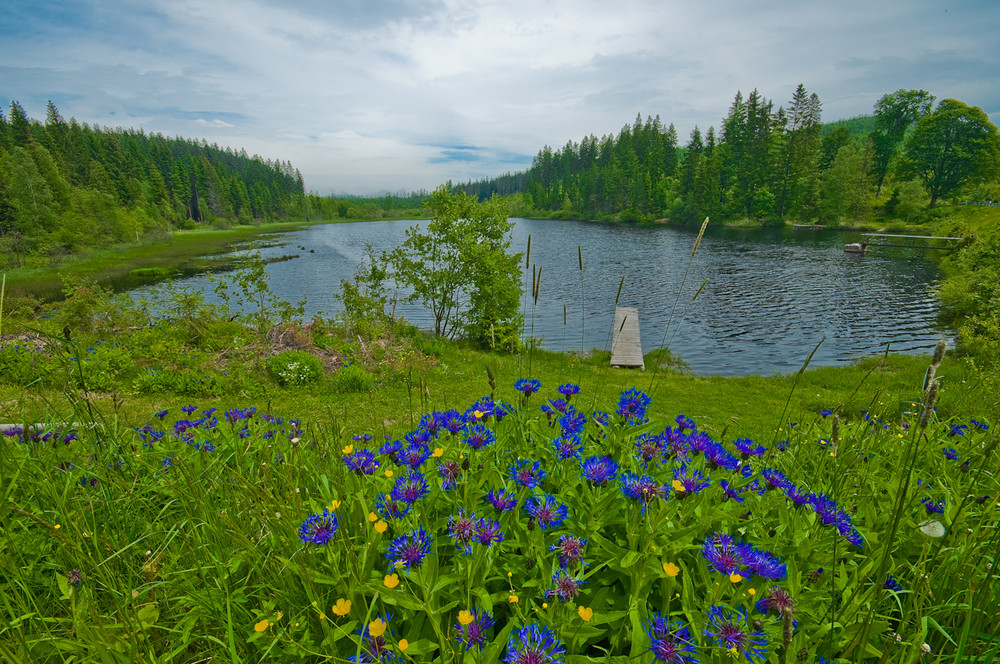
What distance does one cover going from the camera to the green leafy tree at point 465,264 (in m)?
15.7

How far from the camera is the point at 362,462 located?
1.80 m

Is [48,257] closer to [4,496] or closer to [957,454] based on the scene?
[4,496]

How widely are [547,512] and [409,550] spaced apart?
1.52ft

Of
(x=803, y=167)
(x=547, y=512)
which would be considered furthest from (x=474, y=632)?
(x=803, y=167)

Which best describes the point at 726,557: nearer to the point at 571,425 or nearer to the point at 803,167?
the point at 571,425

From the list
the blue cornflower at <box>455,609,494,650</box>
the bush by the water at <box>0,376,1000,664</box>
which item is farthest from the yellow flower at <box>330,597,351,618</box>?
the blue cornflower at <box>455,609,494,650</box>

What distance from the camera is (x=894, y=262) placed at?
32781 mm

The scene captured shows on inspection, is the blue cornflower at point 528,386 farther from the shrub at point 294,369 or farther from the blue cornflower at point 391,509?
the shrub at point 294,369

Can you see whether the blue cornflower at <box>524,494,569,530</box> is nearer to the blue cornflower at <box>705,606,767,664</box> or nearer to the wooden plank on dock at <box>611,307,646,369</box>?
the blue cornflower at <box>705,606,767,664</box>

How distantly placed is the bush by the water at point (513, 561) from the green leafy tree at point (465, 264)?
13.4 meters

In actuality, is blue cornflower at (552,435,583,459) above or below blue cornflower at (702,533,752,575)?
above

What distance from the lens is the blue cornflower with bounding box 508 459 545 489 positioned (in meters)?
1.59

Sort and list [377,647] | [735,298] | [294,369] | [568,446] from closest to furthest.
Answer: [377,647]
[568,446]
[294,369]
[735,298]

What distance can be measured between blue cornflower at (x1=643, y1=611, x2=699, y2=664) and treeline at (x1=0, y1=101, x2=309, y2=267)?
53877 millimetres
